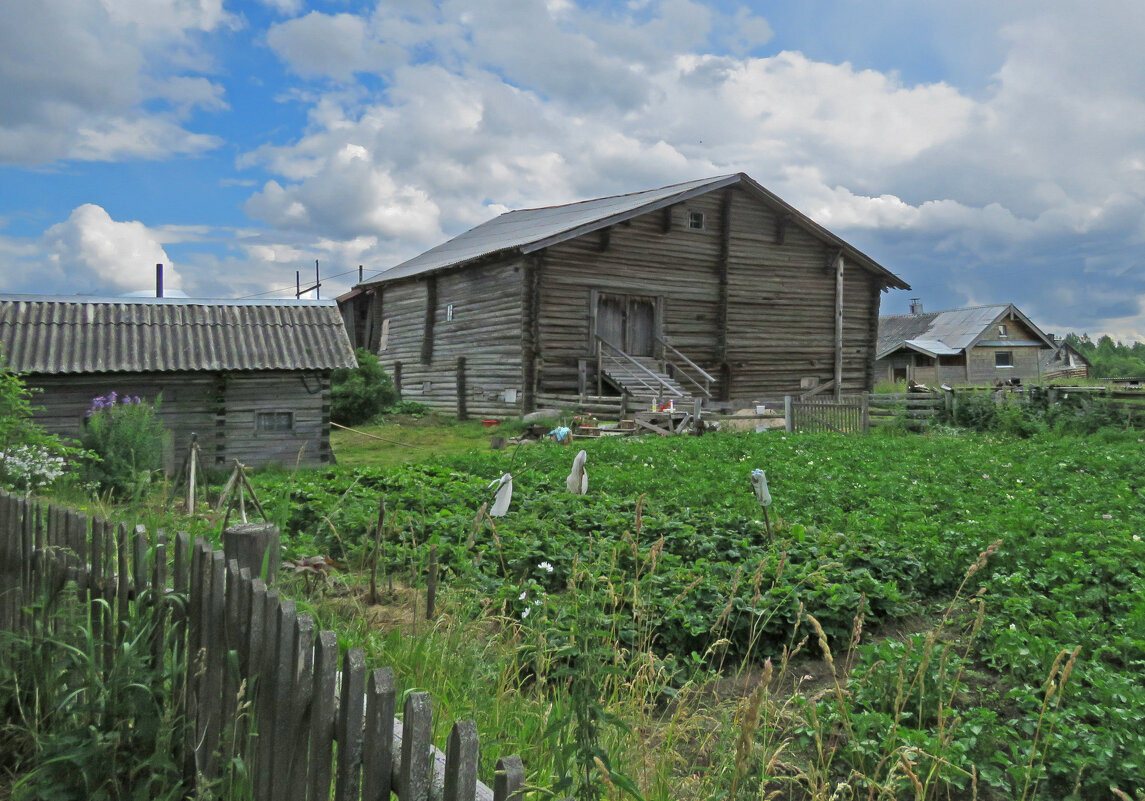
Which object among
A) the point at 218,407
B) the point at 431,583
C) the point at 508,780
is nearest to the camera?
the point at 508,780

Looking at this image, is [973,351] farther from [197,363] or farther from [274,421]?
[197,363]

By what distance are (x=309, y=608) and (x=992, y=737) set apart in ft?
10.5

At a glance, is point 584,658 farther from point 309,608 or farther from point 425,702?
point 309,608

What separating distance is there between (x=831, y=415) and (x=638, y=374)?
5.09m

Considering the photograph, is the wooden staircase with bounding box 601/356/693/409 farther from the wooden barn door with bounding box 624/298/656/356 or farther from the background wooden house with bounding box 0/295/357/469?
the background wooden house with bounding box 0/295/357/469

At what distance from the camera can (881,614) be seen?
5680 mm

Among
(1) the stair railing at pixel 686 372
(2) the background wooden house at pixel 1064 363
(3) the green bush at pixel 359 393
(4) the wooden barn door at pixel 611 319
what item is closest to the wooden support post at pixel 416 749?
(1) the stair railing at pixel 686 372

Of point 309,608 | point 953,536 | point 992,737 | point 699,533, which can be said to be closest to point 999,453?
point 953,536

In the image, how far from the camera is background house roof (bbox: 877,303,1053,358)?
47.3m

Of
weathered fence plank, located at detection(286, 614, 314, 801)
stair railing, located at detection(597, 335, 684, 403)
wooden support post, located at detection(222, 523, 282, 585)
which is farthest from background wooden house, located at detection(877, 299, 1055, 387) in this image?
weathered fence plank, located at detection(286, 614, 314, 801)

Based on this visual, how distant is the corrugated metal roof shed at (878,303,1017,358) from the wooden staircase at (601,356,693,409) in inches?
1066

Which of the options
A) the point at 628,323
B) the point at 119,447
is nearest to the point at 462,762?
the point at 119,447

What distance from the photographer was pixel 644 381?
2125 cm

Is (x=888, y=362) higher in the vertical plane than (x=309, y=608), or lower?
higher
